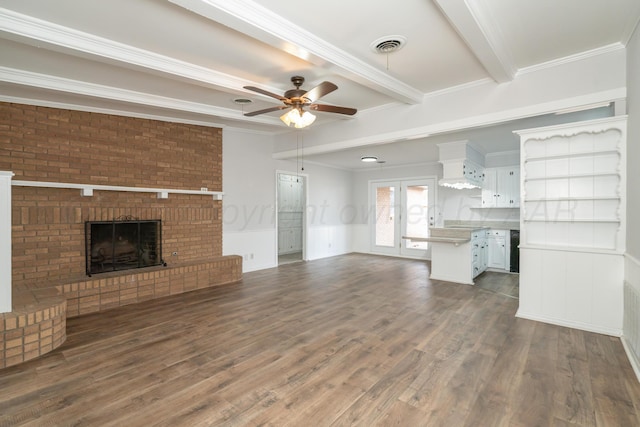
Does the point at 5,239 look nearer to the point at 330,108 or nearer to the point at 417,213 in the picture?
the point at 330,108

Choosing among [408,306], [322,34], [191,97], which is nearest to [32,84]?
[191,97]

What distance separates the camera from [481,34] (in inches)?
101

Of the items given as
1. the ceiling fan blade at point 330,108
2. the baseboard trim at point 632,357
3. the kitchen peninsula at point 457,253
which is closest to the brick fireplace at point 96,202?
the ceiling fan blade at point 330,108

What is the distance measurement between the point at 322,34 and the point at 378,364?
2.86 m

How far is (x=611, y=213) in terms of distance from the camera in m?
3.32

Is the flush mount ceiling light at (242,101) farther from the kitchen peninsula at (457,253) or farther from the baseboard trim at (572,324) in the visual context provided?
the baseboard trim at (572,324)

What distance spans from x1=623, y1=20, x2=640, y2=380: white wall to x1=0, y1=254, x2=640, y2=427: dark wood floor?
21 centimetres

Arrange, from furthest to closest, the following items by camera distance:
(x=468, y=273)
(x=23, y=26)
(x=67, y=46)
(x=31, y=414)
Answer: (x=468, y=273) < (x=67, y=46) < (x=23, y=26) < (x=31, y=414)

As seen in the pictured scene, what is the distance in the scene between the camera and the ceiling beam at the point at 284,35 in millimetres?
2221

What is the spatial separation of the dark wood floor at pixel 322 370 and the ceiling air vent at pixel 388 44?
2.82 m

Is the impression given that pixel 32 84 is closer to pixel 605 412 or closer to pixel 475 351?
pixel 475 351

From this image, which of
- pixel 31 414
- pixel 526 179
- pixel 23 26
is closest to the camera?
pixel 31 414

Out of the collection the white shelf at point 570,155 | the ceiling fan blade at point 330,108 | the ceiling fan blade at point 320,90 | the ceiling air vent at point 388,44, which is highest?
the ceiling air vent at point 388,44

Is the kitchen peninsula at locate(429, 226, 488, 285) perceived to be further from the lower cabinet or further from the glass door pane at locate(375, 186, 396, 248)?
the glass door pane at locate(375, 186, 396, 248)
